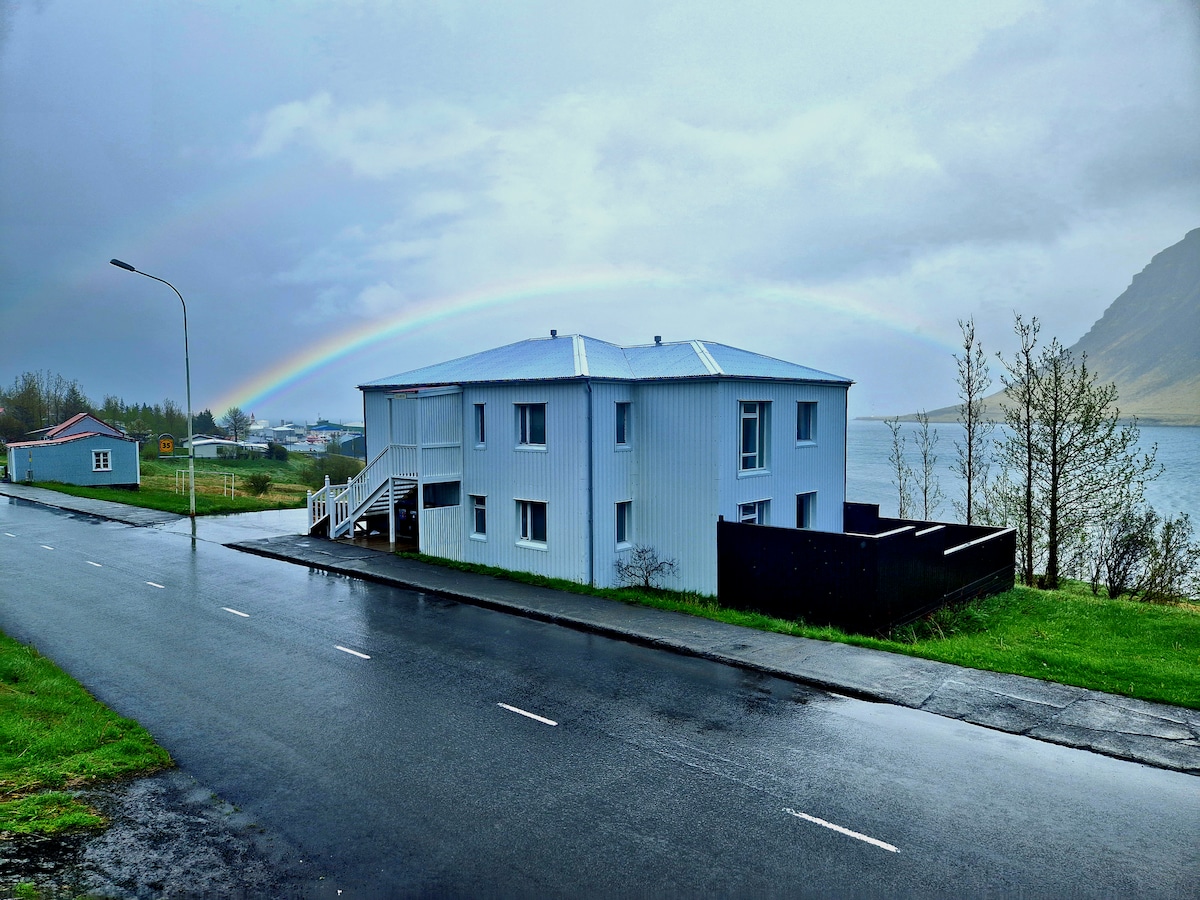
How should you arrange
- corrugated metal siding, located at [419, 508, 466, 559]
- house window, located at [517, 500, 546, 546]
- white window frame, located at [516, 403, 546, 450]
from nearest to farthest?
white window frame, located at [516, 403, 546, 450]
house window, located at [517, 500, 546, 546]
corrugated metal siding, located at [419, 508, 466, 559]

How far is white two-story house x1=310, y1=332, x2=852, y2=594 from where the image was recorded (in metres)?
18.5

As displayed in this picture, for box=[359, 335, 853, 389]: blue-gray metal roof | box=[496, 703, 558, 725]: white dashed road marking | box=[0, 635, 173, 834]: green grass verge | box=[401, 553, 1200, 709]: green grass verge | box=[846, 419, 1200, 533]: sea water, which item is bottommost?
box=[846, 419, 1200, 533]: sea water

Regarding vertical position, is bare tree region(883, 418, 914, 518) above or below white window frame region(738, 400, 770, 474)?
below

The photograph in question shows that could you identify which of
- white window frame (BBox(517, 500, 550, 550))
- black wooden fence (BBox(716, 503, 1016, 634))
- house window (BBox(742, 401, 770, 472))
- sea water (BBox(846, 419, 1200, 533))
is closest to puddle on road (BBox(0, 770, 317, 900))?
black wooden fence (BBox(716, 503, 1016, 634))

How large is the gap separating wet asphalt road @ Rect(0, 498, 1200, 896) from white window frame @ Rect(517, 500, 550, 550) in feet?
17.1

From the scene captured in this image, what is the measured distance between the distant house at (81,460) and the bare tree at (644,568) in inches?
1550

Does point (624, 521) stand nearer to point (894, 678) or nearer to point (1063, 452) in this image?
point (894, 678)

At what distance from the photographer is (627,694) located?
11242mm

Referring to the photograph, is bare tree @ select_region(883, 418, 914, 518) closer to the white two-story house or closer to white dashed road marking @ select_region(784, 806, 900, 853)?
the white two-story house

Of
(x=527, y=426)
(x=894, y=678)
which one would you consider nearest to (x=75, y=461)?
(x=527, y=426)

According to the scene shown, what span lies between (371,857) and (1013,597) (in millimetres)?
17125

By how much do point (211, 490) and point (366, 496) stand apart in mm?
30405

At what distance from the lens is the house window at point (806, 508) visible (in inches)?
850

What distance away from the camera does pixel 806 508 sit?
2173cm
